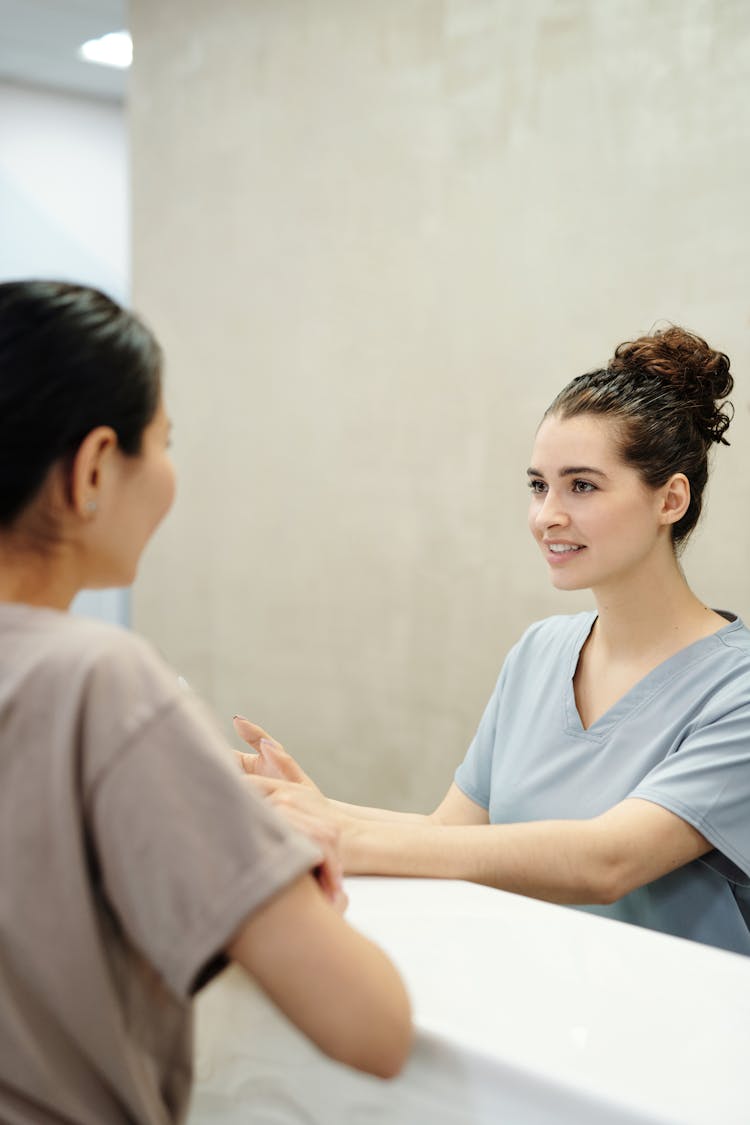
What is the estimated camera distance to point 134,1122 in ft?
2.34

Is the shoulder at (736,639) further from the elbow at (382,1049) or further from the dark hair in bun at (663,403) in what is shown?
the elbow at (382,1049)

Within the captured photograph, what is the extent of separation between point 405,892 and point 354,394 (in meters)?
2.37

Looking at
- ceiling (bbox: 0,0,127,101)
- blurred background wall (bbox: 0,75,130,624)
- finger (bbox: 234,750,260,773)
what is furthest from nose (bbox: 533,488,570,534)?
blurred background wall (bbox: 0,75,130,624)

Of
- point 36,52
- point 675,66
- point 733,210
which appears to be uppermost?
point 36,52

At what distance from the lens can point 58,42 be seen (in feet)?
14.5

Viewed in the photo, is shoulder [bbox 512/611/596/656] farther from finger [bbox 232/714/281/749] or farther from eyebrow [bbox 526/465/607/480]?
finger [bbox 232/714/281/749]

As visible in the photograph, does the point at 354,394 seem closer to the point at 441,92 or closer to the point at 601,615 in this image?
the point at 441,92

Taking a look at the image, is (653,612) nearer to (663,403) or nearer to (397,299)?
(663,403)

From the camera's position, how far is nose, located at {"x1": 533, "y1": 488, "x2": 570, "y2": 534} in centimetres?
173

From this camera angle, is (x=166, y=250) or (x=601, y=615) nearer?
(x=601, y=615)

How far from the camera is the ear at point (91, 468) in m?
0.73

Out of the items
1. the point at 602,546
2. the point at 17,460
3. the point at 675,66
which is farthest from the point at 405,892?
the point at 675,66

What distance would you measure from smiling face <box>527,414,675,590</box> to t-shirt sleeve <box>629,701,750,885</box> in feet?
1.07

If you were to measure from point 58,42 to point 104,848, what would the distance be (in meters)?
4.58
